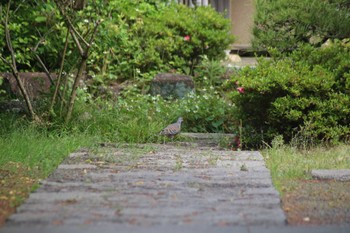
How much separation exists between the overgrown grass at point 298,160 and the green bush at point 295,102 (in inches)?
11.2

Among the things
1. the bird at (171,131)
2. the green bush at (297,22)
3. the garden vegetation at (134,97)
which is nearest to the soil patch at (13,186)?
the garden vegetation at (134,97)

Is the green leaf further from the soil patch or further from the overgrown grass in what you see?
the overgrown grass

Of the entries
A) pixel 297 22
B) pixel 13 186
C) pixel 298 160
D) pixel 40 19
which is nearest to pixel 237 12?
pixel 297 22

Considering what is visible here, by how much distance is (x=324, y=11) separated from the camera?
1073 centimetres

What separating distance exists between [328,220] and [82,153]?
132 inches

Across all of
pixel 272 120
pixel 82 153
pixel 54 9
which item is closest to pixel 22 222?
pixel 82 153

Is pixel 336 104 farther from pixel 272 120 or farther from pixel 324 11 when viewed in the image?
pixel 324 11

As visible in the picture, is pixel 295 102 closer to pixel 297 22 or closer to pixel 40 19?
pixel 297 22

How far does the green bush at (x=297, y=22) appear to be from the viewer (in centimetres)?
1070

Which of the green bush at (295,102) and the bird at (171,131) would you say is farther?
the bird at (171,131)

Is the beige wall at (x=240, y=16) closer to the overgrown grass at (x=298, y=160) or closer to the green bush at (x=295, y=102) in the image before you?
the green bush at (x=295, y=102)

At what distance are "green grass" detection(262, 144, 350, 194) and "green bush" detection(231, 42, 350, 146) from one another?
1.02ft

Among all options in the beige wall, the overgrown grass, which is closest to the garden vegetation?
the overgrown grass

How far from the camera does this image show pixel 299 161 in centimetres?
709
